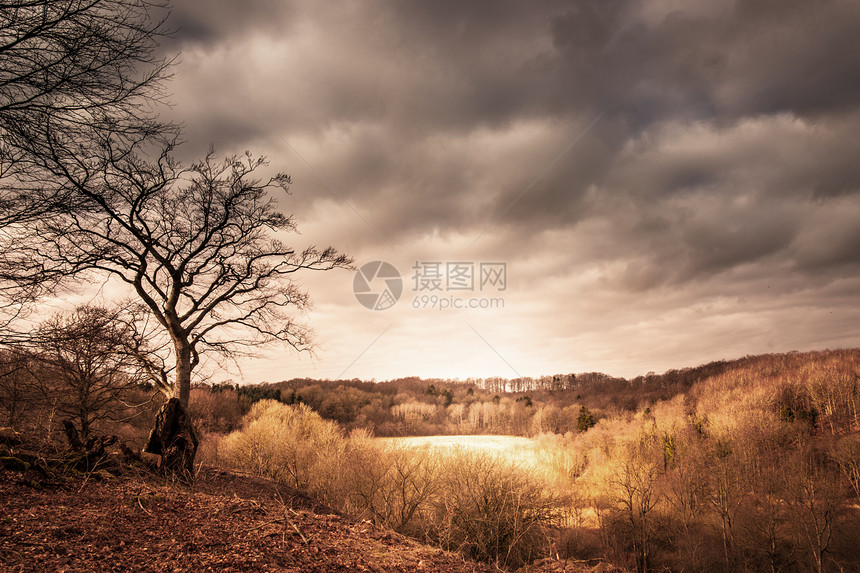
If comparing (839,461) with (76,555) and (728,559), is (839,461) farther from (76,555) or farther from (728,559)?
(76,555)

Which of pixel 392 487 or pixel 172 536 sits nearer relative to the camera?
pixel 172 536

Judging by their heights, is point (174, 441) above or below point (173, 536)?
above

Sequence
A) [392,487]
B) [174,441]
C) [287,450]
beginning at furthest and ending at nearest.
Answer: [287,450] → [392,487] → [174,441]

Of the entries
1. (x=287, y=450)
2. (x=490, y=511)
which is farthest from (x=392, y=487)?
(x=287, y=450)

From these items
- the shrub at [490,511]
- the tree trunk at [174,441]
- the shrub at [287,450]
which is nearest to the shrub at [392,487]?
the shrub at [490,511]

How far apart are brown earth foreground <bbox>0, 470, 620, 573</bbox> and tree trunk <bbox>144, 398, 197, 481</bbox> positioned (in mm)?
3160

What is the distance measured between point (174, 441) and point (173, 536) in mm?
6720

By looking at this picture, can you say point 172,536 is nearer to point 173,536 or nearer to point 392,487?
point 173,536

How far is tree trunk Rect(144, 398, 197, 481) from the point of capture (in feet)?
37.5

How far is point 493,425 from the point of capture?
10606cm

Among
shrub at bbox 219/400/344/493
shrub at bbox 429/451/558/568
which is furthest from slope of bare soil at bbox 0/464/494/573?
shrub at bbox 219/400/344/493

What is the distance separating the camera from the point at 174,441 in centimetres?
1176

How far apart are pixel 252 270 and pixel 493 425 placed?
99931mm

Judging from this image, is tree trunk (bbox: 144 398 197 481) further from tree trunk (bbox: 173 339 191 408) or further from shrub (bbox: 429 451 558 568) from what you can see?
shrub (bbox: 429 451 558 568)
